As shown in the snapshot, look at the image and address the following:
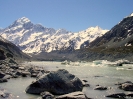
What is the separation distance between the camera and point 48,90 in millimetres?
29422

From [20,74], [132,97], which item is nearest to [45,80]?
[132,97]

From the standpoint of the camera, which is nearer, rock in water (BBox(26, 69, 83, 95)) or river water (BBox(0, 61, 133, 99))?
river water (BBox(0, 61, 133, 99))

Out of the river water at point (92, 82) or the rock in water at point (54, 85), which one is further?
the rock in water at point (54, 85)

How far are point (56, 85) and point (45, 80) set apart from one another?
1.54m

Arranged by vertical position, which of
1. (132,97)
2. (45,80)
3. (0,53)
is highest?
(0,53)

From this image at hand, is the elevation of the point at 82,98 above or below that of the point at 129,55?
below

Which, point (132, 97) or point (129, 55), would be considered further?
point (129, 55)

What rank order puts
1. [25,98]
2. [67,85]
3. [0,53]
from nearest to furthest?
1. [25,98]
2. [67,85]
3. [0,53]

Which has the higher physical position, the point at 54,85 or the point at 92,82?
the point at 54,85

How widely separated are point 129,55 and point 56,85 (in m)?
171

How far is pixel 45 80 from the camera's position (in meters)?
29.6

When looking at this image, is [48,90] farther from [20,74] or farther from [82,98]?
[20,74]

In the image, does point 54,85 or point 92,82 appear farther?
point 92,82

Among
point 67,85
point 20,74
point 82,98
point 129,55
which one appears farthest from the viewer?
point 129,55
